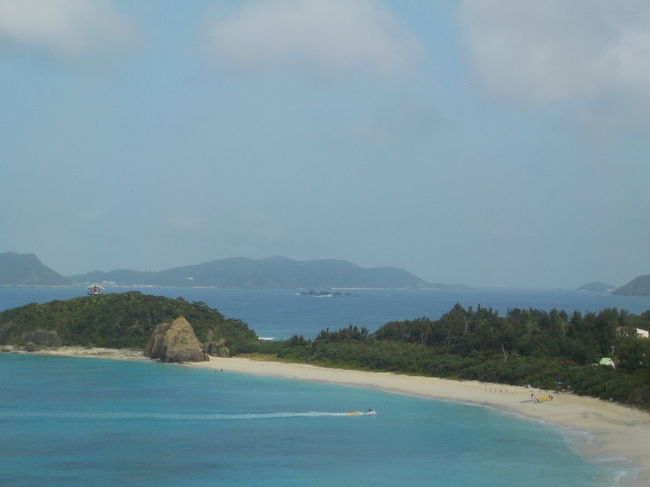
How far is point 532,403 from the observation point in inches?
1959

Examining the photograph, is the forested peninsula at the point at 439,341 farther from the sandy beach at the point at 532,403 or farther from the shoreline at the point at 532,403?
the sandy beach at the point at 532,403

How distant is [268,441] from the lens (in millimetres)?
38781

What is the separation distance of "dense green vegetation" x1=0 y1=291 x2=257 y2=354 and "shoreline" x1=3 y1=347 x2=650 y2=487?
7.88 meters

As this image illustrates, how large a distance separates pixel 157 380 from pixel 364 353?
2027 cm

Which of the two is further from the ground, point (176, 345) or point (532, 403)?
point (176, 345)

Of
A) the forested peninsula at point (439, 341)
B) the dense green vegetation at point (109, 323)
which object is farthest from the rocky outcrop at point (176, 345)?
the dense green vegetation at point (109, 323)

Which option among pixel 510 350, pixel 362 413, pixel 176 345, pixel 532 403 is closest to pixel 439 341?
pixel 510 350

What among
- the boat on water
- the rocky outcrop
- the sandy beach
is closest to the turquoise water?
the boat on water

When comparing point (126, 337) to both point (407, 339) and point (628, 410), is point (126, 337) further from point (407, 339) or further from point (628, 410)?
point (628, 410)

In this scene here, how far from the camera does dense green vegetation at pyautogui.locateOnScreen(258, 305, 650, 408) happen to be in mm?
52656

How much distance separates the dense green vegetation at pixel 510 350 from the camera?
5266cm

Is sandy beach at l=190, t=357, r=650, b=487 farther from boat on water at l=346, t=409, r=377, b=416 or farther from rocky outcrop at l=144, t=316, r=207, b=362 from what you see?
boat on water at l=346, t=409, r=377, b=416

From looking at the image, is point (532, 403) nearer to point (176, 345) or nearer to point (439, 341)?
point (439, 341)

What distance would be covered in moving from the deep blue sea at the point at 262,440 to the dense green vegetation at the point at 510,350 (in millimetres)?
9497
